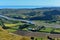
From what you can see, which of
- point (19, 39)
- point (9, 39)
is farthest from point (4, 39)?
point (19, 39)

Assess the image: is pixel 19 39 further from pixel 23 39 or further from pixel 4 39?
pixel 4 39

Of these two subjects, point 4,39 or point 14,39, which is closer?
point 4,39

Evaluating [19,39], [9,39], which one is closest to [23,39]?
[19,39]

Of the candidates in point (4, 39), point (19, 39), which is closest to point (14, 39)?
point (19, 39)

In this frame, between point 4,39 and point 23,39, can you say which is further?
point 23,39

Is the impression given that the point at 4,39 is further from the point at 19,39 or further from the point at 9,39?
the point at 19,39

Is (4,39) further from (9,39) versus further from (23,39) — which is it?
(23,39)

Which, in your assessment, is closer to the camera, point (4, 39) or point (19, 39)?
point (4, 39)
